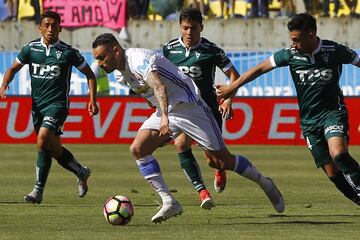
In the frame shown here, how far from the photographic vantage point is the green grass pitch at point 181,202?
1052cm

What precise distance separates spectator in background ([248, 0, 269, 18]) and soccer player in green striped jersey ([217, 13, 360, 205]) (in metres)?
17.1

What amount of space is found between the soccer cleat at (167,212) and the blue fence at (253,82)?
15.0m

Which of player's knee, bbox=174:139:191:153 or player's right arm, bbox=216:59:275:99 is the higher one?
player's right arm, bbox=216:59:275:99

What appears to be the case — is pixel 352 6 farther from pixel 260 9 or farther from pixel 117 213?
pixel 117 213

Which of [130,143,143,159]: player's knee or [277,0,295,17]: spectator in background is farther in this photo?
[277,0,295,17]: spectator in background

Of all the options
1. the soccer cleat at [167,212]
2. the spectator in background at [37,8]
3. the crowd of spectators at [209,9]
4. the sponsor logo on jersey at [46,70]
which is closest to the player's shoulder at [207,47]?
the sponsor logo on jersey at [46,70]

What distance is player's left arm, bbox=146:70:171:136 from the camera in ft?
34.7

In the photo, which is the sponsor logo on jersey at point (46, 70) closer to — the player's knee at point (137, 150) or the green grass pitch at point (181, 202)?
the green grass pitch at point (181, 202)

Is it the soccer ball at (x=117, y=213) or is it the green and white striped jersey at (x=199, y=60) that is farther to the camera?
the green and white striped jersey at (x=199, y=60)

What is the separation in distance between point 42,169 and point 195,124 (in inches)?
113

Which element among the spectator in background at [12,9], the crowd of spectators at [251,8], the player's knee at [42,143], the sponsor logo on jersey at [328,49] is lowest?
the spectator in background at [12,9]

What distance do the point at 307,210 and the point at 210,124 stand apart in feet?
6.08

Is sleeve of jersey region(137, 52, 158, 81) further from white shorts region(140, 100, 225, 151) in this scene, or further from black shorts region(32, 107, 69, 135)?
black shorts region(32, 107, 69, 135)

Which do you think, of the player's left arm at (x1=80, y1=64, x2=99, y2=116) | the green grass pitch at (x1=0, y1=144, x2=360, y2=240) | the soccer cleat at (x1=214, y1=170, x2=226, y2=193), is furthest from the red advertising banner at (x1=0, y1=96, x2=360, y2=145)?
the player's left arm at (x1=80, y1=64, x2=99, y2=116)
